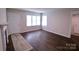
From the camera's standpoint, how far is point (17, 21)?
182 centimetres

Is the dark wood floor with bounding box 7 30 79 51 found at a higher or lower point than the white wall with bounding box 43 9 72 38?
lower

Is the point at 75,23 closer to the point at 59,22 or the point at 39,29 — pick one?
the point at 59,22

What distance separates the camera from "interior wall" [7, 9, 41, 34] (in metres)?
1.75

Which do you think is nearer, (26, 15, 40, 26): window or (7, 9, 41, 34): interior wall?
(7, 9, 41, 34): interior wall

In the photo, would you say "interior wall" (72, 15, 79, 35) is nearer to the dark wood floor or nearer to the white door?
the white door

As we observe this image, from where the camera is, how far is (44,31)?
75.8 inches

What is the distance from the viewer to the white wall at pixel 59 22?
5.90ft

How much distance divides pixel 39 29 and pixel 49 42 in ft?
1.09

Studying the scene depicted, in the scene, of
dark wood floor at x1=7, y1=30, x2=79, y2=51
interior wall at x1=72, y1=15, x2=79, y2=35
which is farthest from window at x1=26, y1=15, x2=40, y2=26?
interior wall at x1=72, y1=15, x2=79, y2=35

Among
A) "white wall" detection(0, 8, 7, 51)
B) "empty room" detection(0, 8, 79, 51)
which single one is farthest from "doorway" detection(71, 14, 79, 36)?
"white wall" detection(0, 8, 7, 51)

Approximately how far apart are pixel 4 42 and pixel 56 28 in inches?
41.4

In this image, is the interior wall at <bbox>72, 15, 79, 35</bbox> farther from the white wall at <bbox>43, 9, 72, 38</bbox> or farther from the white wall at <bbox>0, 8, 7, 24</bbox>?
the white wall at <bbox>0, 8, 7, 24</bbox>
